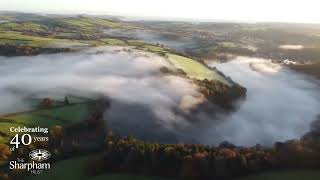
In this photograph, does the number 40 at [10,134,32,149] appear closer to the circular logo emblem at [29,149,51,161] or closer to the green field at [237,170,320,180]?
the circular logo emblem at [29,149,51,161]

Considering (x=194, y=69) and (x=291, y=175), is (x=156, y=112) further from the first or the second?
(x=194, y=69)

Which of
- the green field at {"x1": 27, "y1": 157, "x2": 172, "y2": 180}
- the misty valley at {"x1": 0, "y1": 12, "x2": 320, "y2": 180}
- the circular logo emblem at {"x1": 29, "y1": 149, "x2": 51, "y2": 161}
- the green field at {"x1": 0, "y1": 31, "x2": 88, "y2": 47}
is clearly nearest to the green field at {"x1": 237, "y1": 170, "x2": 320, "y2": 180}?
the misty valley at {"x1": 0, "y1": 12, "x2": 320, "y2": 180}

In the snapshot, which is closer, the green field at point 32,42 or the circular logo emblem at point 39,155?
the circular logo emblem at point 39,155

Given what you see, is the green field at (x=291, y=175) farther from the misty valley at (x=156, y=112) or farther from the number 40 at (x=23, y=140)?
the number 40 at (x=23, y=140)

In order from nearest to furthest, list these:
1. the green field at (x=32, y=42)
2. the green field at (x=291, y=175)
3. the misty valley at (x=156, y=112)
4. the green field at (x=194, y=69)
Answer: the green field at (x=291, y=175) < the misty valley at (x=156, y=112) < the green field at (x=194, y=69) < the green field at (x=32, y=42)

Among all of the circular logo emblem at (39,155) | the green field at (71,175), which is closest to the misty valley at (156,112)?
the green field at (71,175)

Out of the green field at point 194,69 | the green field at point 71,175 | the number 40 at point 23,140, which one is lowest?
the green field at point 71,175

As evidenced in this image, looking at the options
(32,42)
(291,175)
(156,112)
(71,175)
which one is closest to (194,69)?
(156,112)
